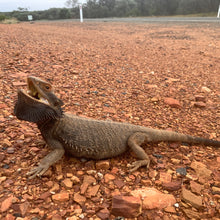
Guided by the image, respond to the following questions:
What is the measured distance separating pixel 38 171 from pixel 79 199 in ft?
2.08

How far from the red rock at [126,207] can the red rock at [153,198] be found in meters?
0.12

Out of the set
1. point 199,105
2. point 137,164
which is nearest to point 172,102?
point 199,105

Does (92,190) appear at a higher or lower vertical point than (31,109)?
lower

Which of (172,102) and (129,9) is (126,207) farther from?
(129,9)

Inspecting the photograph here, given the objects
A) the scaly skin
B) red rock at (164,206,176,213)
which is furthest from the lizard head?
red rock at (164,206,176,213)

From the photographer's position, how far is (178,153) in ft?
11.3

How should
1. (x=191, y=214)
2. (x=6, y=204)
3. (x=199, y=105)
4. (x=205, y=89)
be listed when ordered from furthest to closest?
(x=205, y=89) → (x=199, y=105) → (x=191, y=214) → (x=6, y=204)

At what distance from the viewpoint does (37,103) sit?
2.53 metres

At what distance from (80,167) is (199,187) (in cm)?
157

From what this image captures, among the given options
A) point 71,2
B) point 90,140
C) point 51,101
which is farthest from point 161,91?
point 71,2

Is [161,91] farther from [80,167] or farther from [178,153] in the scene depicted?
[80,167]

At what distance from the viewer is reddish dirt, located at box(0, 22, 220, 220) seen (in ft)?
7.69

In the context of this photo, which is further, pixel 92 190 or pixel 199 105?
pixel 199 105

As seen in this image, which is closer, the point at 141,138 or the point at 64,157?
the point at 64,157
